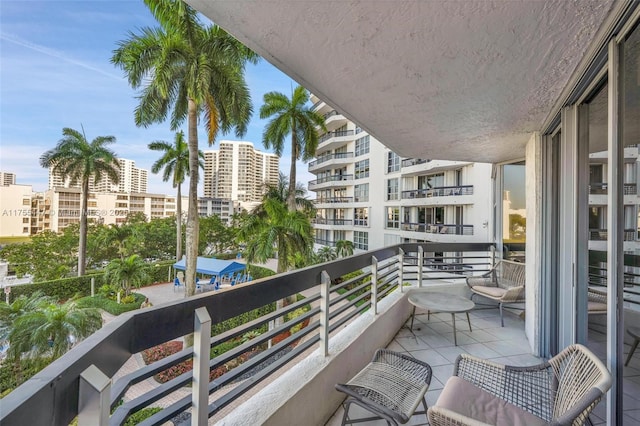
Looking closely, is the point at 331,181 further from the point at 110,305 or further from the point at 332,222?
the point at 110,305

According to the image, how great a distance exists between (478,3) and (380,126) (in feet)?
6.48

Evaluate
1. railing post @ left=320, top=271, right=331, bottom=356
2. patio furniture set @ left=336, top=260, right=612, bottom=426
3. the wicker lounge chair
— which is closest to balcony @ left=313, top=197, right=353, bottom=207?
the wicker lounge chair

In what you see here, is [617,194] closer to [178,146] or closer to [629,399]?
[629,399]

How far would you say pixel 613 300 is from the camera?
4.64 feet

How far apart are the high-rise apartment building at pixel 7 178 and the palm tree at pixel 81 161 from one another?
19.7 metres

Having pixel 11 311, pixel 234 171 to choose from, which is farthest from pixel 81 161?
pixel 234 171

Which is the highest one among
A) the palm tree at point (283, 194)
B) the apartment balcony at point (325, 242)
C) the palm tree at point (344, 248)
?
the palm tree at point (283, 194)

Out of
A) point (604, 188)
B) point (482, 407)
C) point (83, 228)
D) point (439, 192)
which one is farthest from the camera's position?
point (83, 228)

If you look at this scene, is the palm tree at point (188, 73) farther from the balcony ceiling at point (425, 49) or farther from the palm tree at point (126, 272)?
the balcony ceiling at point (425, 49)

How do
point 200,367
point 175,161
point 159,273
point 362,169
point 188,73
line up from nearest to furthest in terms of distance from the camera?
point 200,367 < point 188,73 < point 159,273 < point 175,161 < point 362,169

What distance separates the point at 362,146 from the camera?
20.7m

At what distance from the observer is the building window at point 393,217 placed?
17.8m

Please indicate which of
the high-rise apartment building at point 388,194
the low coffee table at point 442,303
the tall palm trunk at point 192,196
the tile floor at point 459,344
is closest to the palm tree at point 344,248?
the high-rise apartment building at point 388,194

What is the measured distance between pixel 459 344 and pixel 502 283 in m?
1.83
